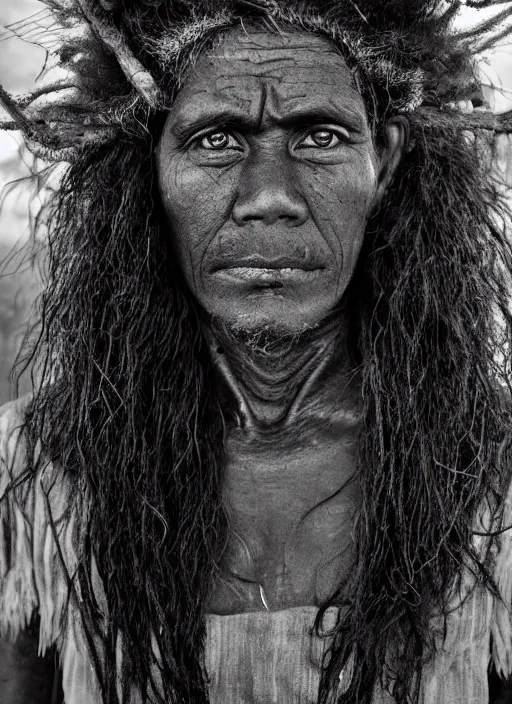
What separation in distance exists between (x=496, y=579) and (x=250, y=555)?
19.7 inches

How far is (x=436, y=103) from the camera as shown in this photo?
258 centimetres

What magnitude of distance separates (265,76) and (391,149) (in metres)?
0.38

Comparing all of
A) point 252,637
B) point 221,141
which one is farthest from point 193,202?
point 252,637

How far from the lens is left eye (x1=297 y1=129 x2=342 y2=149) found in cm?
233

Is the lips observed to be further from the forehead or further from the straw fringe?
the straw fringe

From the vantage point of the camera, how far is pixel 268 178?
225 centimetres

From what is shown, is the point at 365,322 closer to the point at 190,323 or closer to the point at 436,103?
the point at 190,323

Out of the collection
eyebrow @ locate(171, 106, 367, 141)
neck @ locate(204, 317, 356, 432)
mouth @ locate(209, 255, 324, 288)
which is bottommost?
neck @ locate(204, 317, 356, 432)

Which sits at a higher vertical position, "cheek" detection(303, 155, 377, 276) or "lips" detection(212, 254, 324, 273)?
"cheek" detection(303, 155, 377, 276)

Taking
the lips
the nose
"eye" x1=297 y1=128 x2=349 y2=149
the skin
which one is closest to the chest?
the skin

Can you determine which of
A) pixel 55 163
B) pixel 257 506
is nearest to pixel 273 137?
pixel 55 163

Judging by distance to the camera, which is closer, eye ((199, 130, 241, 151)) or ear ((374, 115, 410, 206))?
eye ((199, 130, 241, 151))

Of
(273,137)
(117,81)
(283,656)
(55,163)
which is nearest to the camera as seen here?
(283,656)

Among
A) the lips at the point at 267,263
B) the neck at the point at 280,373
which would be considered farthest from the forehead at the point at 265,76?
the neck at the point at 280,373
